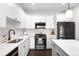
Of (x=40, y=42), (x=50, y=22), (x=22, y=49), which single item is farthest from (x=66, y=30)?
(x=22, y=49)

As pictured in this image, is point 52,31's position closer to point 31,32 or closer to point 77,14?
point 31,32

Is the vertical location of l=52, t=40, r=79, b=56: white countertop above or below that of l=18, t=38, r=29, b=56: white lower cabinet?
above

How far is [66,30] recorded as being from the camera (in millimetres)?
5703

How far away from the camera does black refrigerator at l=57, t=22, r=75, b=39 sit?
18.6 feet

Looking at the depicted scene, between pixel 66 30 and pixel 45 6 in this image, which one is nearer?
pixel 45 6

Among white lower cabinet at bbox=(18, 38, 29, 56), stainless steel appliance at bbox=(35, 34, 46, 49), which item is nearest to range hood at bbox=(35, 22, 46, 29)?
stainless steel appliance at bbox=(35, 34, 46, 49)

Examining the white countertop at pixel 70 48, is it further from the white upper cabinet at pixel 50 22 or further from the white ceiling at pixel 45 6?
the white upper cabinet at pixel 50 22

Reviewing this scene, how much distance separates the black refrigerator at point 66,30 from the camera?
5.67 m

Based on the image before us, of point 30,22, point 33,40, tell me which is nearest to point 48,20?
point 30,22

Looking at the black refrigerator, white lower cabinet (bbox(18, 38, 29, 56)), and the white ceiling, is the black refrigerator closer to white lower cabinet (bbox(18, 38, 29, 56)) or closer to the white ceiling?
the white ceiling

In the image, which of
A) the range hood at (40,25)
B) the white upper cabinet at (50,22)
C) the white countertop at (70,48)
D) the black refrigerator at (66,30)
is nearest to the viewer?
the white countertop at (70,48)

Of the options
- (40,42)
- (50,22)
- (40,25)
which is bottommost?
(40,42)

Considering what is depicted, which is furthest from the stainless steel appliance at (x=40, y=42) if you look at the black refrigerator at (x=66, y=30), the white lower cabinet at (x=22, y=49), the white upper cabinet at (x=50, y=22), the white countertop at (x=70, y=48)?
the white countertop at (x=70, y=48)

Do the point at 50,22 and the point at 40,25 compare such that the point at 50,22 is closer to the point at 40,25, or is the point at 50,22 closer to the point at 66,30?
the point at 40,25
